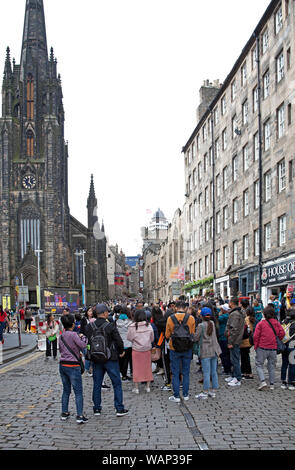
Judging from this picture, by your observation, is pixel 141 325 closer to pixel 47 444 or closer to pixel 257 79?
pixel 47 444

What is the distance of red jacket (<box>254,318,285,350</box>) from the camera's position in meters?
9.94

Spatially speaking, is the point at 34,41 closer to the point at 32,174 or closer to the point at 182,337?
the point at 32,174

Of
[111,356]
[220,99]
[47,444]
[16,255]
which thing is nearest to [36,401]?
[111,356]

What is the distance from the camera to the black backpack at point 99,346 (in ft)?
25.8

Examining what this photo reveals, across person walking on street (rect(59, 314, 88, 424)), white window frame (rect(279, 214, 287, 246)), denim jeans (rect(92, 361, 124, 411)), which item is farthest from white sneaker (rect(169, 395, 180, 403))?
white window frame (rect(279, 214, 287, 246))

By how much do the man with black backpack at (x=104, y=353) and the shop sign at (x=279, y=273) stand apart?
52.4 feet

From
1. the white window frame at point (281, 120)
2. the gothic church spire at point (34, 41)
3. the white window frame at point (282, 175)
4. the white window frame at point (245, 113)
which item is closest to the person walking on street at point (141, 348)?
the white window frame at point (282, 175)

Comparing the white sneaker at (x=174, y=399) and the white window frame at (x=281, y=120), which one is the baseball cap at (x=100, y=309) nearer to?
the white sneaker at (x=174, y=399)

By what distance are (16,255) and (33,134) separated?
54.4 ft

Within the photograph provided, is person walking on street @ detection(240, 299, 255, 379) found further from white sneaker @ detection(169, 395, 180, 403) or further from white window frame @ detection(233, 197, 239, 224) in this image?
white window frame @ detection(233, 197, 239, 224)

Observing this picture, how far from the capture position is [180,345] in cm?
922

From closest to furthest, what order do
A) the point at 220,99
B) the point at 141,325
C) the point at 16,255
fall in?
1. the point at 141,325
2. the point at 220,99
3. the point at 16,255

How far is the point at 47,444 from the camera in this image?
20.4 ft
